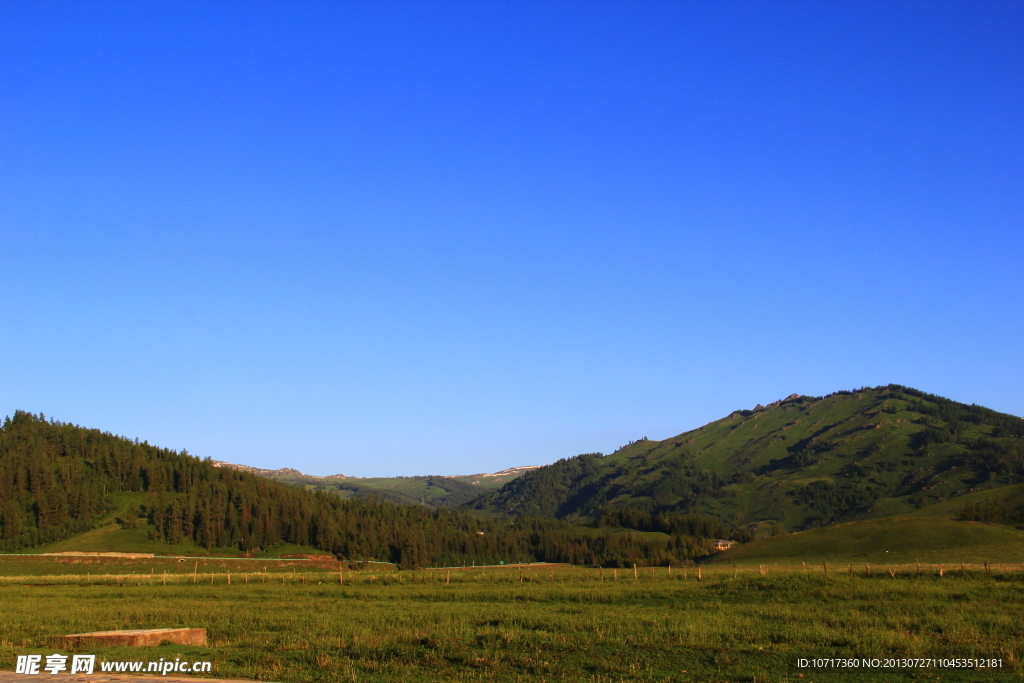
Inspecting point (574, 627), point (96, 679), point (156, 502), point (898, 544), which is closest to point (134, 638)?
point (96, 679)

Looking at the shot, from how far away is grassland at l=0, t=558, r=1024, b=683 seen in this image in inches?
933

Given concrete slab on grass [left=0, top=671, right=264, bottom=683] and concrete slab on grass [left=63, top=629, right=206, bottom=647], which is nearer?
concrete slab on grass [left=0, top=671, right=264, bottom=683]

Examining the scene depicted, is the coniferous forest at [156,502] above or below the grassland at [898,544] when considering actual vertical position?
above

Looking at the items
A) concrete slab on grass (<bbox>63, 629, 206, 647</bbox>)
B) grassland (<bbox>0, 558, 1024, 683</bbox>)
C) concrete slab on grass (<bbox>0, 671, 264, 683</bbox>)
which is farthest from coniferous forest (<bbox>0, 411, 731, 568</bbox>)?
concrete slab on grass (<bbox>0, 671, 264, 683</bbox>)

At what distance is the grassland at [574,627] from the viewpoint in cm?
2370

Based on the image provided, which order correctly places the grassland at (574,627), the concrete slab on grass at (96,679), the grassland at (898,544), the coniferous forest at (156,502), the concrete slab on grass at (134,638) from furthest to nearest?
the coniferous forest at (156,502) < the grassland at (898,544) < the concrete slab on grass at (134,638) < the grassland at (574,627) < the concrete slab on grass at (96,679)

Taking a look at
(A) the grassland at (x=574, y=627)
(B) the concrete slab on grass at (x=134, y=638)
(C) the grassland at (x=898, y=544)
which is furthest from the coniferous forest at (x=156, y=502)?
(B) the concrete slab on grass at (x=134, y=638)

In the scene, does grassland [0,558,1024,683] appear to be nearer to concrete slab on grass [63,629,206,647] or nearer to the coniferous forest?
concrete slab on grass [63,629,206,647]

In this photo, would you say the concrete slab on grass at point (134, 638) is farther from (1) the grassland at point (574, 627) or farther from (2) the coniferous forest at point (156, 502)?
(2) the coniferous forest at point (156, 502)

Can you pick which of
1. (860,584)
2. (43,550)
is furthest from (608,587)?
(43,550)

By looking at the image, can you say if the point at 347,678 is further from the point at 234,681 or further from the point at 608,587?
the point at 608,587

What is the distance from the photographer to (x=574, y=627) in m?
33.2

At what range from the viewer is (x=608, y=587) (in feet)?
199

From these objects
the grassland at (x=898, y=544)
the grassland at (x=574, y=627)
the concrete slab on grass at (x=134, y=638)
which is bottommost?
the grassland at (x=898, y=544)
